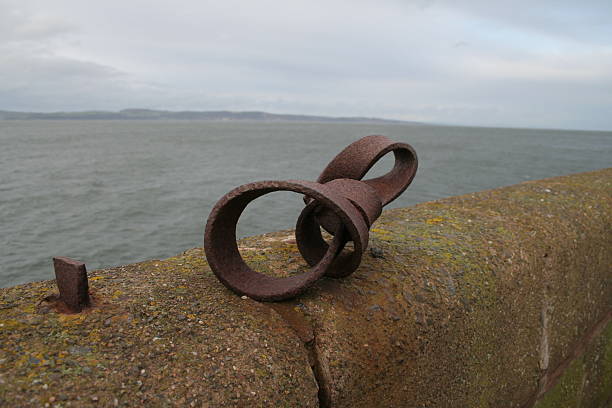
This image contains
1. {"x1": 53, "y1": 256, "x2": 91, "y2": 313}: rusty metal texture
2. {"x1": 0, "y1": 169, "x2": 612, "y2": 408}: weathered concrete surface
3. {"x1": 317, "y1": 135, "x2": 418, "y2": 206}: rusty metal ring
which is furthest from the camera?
{"x1": 317, "y1": 135, "x2": 418, "y2": 206}: rusty metal ring

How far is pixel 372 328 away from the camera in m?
2.03

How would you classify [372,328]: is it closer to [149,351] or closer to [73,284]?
[149,351]

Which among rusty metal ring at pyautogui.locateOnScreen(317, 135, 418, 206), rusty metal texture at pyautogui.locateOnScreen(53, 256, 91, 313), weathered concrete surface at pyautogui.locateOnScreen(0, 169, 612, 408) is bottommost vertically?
weathered concrete surface at pyautogui.locateOnScreen(0, 169, 612, 408)

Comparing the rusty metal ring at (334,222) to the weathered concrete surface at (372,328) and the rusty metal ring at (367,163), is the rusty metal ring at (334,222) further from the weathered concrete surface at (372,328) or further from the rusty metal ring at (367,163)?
the rusty metal ring at (367,163)

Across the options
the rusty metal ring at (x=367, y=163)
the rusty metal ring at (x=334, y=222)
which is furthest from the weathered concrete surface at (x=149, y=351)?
the rusty metal ring at (x=367, y=163)

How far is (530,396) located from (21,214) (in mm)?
16234

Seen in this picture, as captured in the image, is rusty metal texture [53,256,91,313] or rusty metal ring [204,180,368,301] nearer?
rusty metal texture [53,256,91,313]

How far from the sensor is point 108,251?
11633 mm

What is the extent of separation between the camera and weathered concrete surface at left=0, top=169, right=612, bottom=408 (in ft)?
5.21

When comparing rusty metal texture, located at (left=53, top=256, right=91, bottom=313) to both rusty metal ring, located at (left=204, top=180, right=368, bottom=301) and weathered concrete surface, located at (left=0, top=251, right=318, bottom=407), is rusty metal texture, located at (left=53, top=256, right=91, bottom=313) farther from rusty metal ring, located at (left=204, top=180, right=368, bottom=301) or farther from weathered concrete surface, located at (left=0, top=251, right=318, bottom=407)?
rusty metal ring, located at (left=204, top=180, right=368, bottom=301)

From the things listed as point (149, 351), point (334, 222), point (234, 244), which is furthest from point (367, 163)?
point (149, 351)

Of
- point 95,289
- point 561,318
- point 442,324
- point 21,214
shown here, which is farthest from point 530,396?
point 21,214

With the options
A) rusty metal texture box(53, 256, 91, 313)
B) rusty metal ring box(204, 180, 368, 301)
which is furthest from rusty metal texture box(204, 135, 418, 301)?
rusty metal texture box(53, 256, 91, 313)

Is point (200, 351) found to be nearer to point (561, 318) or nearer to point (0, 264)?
point (561, 318)
